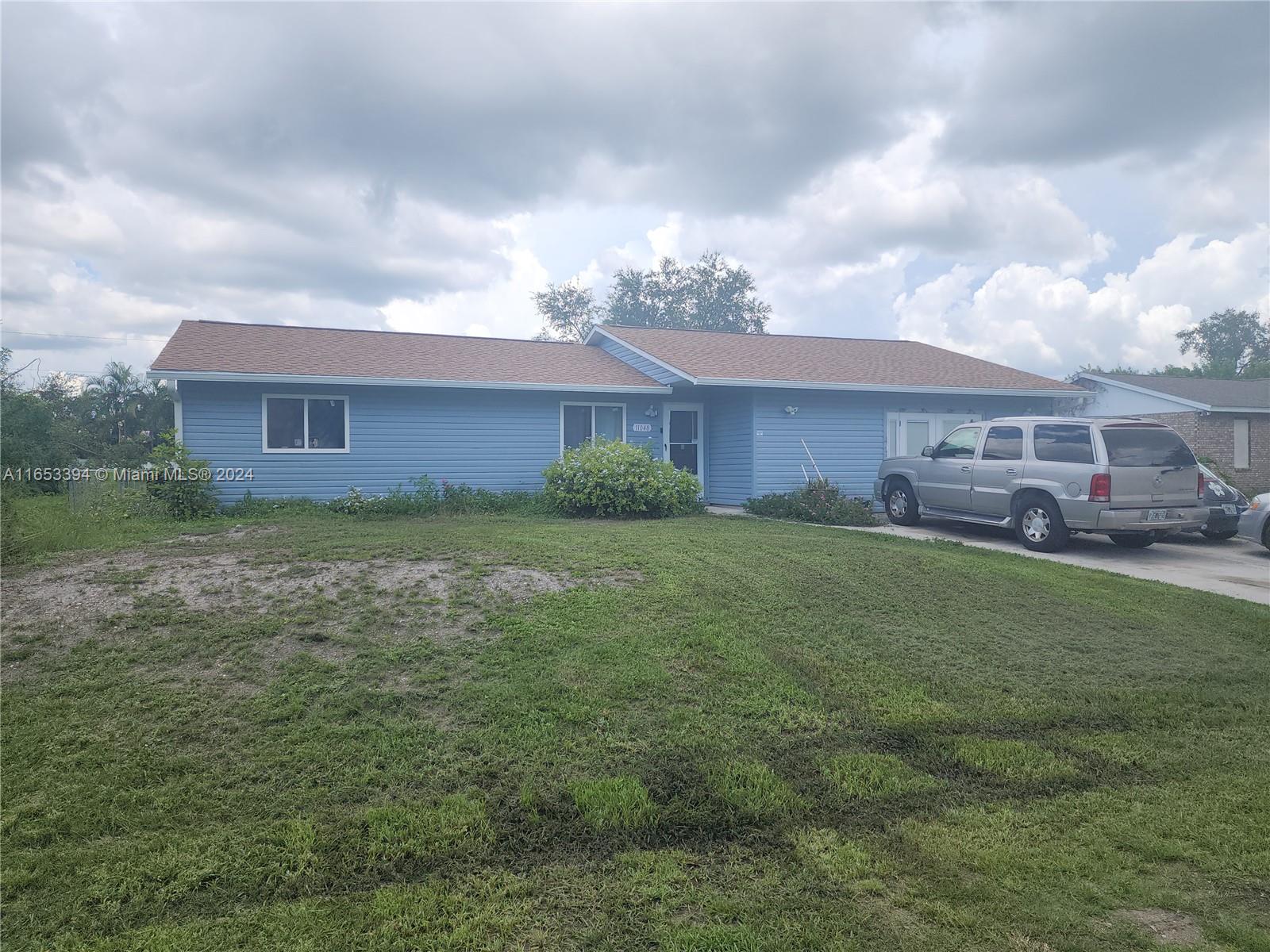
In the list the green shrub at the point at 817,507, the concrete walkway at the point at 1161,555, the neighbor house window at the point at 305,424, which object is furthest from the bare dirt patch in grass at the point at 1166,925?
the neighbor house window at the point at 305,424

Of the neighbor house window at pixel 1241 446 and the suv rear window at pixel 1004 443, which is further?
the neighbor house window at pixel 1241 446

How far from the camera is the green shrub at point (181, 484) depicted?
12.8 m

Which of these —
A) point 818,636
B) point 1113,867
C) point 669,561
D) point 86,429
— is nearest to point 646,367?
point 669,561

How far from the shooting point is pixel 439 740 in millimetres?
4426

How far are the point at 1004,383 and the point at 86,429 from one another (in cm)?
2418

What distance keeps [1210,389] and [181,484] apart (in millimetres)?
29615

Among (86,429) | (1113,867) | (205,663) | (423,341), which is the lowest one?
(1113,867)

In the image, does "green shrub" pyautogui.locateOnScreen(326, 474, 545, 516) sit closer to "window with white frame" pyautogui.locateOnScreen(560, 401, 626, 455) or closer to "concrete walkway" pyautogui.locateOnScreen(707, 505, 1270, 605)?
"window with white frame" pyautogui.locateOnScreen(560, 401, 626, 455)

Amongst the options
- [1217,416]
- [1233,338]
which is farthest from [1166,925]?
[1233,338]

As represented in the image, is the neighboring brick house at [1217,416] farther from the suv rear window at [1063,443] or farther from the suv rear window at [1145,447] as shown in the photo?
the suv rear window at [1063,443]

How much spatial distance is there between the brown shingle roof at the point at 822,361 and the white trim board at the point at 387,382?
4.39 ft

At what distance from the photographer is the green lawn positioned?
306 cm

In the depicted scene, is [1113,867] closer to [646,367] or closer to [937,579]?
[937,579]

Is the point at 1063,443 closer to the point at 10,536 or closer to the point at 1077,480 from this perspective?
the point at 1077,480
